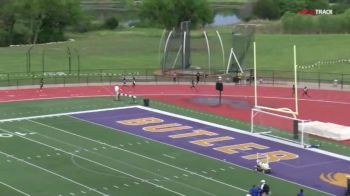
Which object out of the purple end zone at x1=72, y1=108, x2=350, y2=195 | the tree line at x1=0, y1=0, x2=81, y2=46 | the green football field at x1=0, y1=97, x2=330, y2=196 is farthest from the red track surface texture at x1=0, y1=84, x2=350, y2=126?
the tree line at x1=0, y1=0, x2=81, y2=46

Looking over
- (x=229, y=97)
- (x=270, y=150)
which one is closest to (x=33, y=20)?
(x=229, y=97)

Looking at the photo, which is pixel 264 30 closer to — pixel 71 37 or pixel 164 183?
pixel 71 37

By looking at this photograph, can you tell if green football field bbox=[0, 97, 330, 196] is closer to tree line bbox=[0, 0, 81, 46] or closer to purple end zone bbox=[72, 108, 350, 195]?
purple end zone bbox=[72, 108, 350, 195]

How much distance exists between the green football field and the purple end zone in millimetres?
787

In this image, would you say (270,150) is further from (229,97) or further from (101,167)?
(229,97)

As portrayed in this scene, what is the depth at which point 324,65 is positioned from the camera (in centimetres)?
6975

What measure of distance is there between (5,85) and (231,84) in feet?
55.9

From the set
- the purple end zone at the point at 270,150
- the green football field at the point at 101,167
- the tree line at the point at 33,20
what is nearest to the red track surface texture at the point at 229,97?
the purple end zone at the point at 270,150

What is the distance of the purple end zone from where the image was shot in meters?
30.1

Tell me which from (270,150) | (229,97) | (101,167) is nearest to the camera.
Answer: (101,167)

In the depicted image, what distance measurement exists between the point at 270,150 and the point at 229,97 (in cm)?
1630

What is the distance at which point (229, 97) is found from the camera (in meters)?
51.2

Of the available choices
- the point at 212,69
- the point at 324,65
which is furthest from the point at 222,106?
the point at 324,65

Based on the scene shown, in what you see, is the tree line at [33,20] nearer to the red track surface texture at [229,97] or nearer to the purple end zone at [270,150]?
the red track surface texture at [229,97]
